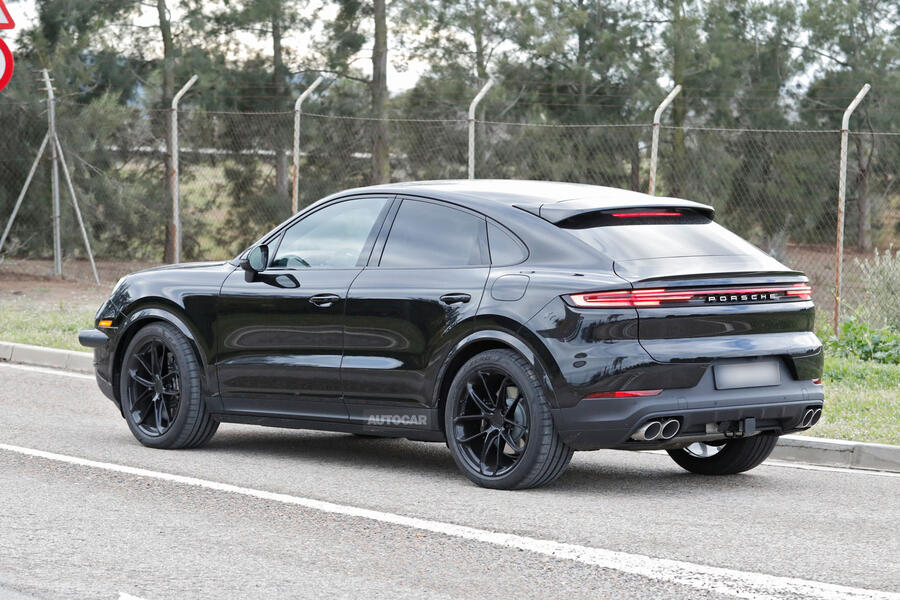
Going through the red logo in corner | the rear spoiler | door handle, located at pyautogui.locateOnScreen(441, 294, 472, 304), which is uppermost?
the red logo in corner

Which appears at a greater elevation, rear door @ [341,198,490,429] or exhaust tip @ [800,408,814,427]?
rear door @ [341,198,490,429]

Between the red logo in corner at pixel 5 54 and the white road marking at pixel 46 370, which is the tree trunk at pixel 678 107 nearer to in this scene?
the red logo in corner at pixel 5 54

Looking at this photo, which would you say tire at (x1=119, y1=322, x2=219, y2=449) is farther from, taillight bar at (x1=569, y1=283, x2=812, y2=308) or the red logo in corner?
the red logo in corner

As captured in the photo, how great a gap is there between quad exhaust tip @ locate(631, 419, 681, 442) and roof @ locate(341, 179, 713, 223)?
1197 mm

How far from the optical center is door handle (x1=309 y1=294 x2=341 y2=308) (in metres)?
7.95

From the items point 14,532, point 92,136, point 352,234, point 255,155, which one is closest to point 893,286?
point 352,234

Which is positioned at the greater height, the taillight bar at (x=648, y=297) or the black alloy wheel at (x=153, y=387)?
the taillight bar at (x=648, y=297)

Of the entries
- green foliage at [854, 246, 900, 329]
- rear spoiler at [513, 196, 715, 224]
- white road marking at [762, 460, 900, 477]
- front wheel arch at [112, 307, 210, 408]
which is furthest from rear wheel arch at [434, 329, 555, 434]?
green foliage at [854, 246, 900, 329]

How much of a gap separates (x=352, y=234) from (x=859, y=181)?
19001 millimetres

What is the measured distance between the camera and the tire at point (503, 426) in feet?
23.1

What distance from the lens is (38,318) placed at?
16438mm

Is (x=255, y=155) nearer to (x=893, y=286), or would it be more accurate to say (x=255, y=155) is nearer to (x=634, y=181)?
(x=634, y=181)

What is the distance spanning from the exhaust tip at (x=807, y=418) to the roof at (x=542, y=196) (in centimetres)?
122

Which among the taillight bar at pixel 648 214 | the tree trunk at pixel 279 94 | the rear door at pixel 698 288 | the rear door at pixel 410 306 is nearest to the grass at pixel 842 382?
the rear door at pixel 698 288
